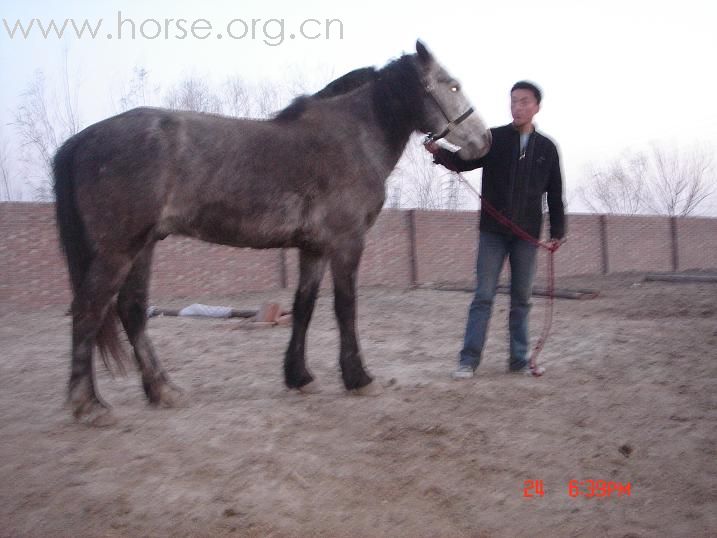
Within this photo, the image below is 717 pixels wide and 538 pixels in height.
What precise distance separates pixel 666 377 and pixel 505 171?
1.97 m

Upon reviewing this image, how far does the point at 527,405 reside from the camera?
460cm

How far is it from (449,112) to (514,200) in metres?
0.91

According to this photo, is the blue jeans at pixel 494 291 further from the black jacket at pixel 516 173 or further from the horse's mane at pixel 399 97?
the horse's mane at pixel 399 97

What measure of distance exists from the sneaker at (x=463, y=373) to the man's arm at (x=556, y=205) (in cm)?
132

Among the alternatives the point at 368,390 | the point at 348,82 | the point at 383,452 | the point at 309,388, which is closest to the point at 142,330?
the point at 309,388

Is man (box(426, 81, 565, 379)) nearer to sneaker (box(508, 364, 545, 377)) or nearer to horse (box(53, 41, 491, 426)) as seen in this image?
sneaker (box(508, 364, 545, 377))

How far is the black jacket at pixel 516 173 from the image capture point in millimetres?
5500

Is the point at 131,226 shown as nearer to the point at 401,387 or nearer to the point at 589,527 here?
the point at 401,387

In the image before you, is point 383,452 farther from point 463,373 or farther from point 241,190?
→ point 241,190

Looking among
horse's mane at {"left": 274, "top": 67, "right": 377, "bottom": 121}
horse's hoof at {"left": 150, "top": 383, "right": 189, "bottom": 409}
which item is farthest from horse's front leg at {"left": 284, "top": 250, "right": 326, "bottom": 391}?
horse's mane at {"left": 274, "top": 67, "right": 377, "bottom": 121}

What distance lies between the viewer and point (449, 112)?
5.12m

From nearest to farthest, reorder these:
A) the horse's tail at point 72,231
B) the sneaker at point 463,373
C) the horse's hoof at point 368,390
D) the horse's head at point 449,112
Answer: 1. the horse's tail at point 72,231
2. the horse's hoof at point 368,390
3. the horse's head at point 449,112
4. the sneaker at point 463,373

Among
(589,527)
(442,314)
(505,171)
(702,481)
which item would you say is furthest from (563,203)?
(442,314)
